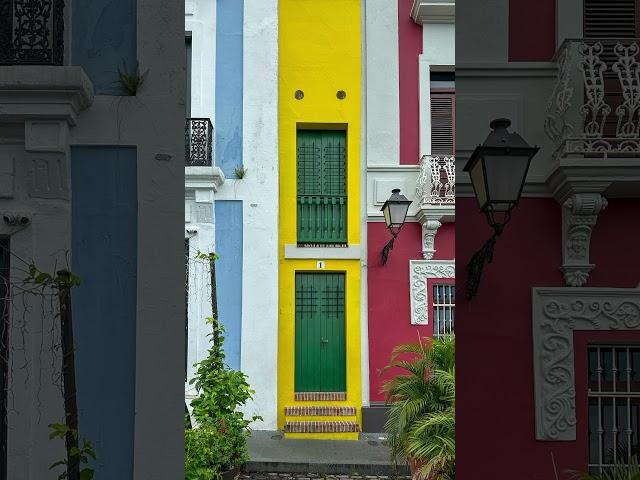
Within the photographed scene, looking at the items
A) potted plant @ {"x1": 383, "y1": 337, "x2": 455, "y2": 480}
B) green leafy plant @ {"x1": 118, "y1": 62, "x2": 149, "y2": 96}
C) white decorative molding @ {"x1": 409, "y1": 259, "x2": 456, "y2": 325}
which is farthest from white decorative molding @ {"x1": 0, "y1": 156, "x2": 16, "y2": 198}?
white decorative molding @ {"x1": 409, "y1": 259, "x2": 456, "y2": 325}

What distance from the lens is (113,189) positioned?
190 inches

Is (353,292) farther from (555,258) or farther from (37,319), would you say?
(37,319)

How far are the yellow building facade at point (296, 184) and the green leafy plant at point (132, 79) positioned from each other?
777 centimetres

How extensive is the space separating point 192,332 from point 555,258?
770 centimetres

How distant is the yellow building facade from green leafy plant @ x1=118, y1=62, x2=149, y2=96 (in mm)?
7774

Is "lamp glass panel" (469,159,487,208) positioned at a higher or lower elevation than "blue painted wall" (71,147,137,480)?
higher

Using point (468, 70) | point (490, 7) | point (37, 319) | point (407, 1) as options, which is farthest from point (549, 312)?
point (407, 1)

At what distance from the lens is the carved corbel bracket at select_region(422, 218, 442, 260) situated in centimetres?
1205

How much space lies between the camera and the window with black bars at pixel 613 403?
5.20 metres

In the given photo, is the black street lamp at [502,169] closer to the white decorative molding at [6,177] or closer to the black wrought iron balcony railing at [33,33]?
the black wrought iron balcony railing at [33,33]

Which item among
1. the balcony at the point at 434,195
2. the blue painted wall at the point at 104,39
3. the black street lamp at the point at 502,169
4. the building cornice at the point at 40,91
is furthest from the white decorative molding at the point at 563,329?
the balcony at the point at 434,195

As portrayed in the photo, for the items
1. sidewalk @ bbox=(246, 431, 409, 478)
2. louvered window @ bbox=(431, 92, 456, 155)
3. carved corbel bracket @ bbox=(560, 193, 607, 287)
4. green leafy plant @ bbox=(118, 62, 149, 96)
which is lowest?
sidewalk @ bbox=(246, 431, 409, 478)

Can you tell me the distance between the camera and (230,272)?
12086mm

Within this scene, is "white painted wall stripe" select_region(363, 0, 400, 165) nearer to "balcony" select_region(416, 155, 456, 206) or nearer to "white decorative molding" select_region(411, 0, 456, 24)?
"white decorative molding" select_region(411, 0, 456, 24)
